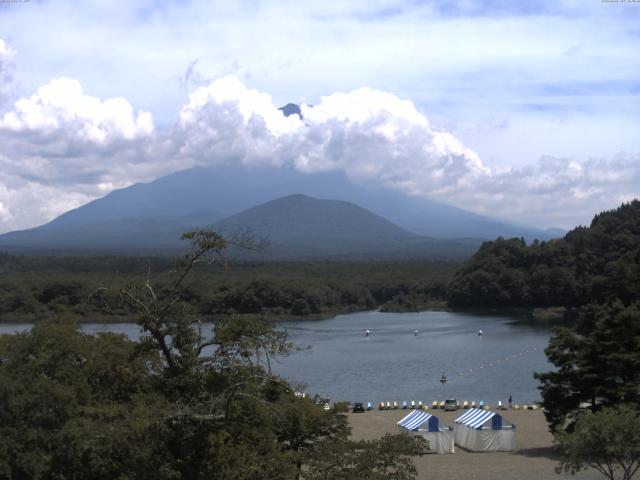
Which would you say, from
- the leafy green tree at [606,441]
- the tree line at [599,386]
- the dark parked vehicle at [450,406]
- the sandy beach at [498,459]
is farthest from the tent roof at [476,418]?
the leafy green tree at [606,441]

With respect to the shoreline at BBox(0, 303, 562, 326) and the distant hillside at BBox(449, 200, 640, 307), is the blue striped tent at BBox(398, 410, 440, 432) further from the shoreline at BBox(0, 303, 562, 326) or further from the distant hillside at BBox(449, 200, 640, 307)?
the distant hillside at BBox(449, 200, 640, 307)

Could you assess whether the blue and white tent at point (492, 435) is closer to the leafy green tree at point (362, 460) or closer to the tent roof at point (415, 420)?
the tent roof at point (415, 420)

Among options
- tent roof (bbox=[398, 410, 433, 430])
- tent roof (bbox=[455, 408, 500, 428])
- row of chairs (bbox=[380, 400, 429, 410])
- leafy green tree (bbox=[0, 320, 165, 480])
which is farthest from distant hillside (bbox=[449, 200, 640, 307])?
leafy green tree (bbox=[0, 320, 165, 480])

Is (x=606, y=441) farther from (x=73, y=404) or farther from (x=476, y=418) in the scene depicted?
(x=476, y=418)

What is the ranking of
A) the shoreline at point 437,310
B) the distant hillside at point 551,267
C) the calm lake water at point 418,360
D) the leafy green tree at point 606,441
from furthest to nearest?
the distant hillside at point 551,267, the shoreline at point 437,310, the calm lake water at point 418,360, the leafy green tree at point 606,441

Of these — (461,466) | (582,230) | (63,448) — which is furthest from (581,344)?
(582,230)

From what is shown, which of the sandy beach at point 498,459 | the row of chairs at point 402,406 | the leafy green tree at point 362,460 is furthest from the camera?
the row of chairs at point 402,406
